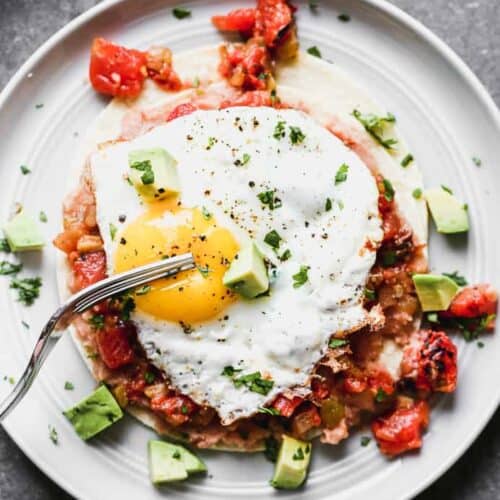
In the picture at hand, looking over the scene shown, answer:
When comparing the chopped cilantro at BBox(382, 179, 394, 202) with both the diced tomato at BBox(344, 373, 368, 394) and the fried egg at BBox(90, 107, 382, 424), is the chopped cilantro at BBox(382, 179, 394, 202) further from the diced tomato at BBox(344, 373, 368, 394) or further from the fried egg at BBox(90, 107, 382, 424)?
the diced tomato at BBox(344, 373, 368, 394)

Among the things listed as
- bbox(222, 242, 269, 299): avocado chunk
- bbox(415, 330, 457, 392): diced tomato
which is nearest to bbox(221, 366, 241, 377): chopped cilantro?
bbox(222, 242, 269, 299): avocado chunk

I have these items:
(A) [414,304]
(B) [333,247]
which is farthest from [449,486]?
(B) [333,247]

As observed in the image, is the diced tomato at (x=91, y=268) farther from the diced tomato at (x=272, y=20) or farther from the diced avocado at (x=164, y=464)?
the diced tomato at (x=272, y=20)

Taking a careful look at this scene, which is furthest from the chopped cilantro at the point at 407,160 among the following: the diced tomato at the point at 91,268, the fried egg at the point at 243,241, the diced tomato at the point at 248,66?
the diced tomato at the point at 91,268

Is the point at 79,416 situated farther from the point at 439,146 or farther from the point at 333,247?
the point at 439,146

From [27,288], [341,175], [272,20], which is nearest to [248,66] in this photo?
[272,20]

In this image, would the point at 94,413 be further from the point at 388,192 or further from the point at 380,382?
the point at 388,192
